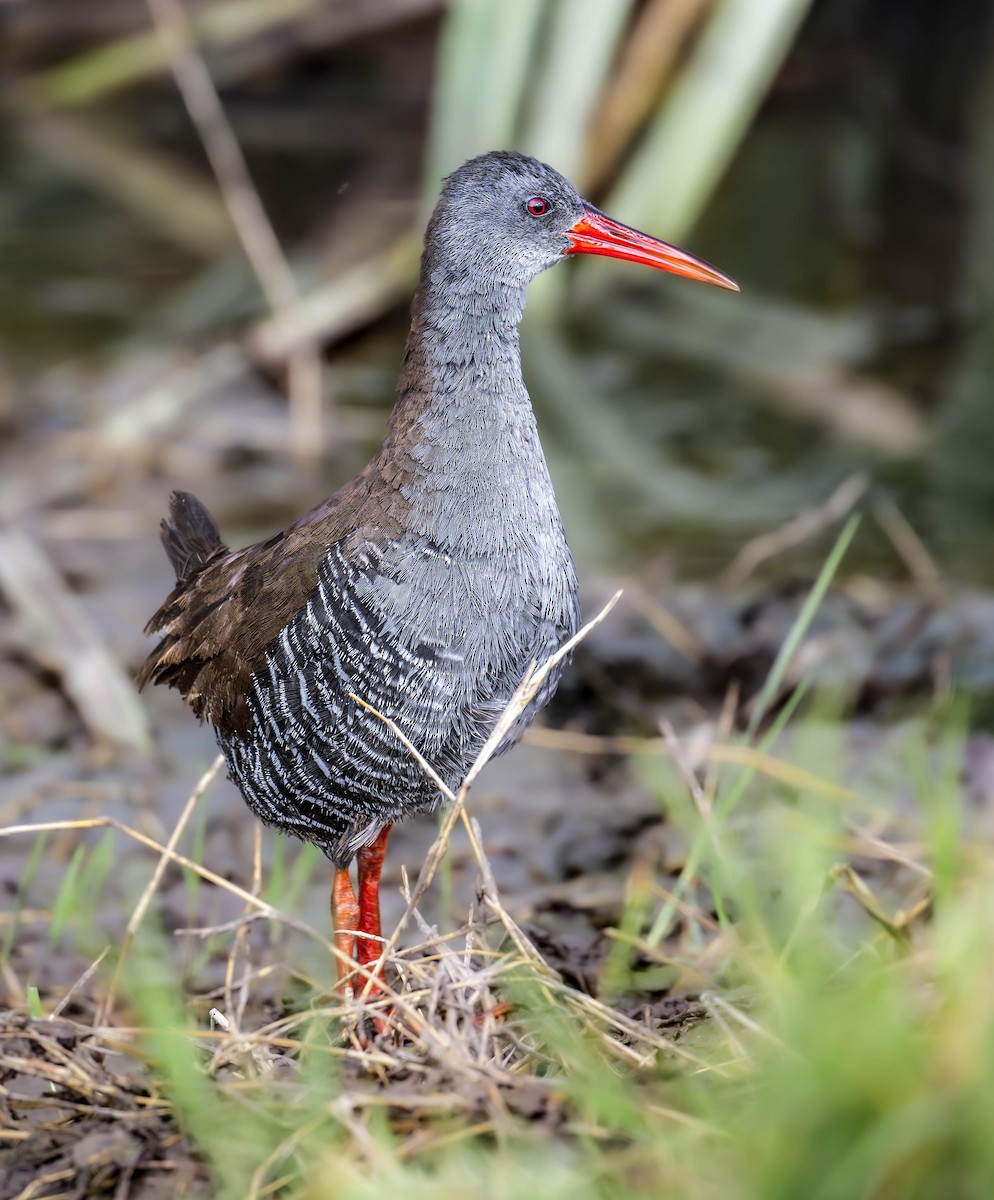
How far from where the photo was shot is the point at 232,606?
2959mm

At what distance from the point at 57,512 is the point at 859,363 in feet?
10.5

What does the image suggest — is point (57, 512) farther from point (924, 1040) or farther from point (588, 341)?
point (924, 1040)

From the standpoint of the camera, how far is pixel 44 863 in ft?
12.0

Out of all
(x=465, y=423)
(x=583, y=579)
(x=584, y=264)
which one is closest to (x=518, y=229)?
(x=465, y=423)

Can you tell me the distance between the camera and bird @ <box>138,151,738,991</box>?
2623 mm

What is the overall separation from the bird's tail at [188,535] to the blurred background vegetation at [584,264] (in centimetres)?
179

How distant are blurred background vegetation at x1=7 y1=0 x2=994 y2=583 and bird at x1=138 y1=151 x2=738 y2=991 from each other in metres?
2.34

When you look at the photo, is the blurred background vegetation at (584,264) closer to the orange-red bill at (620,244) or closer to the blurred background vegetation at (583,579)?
the blurred background vegetation at (583,579)

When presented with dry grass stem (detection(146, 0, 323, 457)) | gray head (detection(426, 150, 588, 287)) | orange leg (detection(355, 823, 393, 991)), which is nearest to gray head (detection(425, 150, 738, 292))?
gray head (detection(426, 150, 588, 287))

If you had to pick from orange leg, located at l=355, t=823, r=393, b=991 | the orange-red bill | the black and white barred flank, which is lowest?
orange leg, located at l=355, t=823, r=393, b=991

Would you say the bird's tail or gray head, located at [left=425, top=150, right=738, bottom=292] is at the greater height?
gray head, located at [left=425, top=150, right=738, bottom=292]

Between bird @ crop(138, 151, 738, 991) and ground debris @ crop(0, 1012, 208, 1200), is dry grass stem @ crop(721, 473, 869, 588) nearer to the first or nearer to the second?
bird @ crop(138, 151, 738, 991)

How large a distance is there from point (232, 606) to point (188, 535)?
1.51ft

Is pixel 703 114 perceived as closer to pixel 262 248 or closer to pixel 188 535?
pixel 262 248
